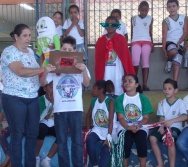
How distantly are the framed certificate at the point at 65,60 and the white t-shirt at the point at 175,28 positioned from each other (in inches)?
114

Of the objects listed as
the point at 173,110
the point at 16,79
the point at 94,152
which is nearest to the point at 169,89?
the point at 173,110

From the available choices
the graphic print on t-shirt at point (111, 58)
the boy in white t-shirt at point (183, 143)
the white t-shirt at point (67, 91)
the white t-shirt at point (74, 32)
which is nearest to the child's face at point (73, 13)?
the white t-shirt at point (74, 32)

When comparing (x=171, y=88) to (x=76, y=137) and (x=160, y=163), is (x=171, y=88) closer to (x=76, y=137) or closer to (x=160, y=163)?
(x=160, y=163)

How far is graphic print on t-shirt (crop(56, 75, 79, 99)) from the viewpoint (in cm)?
497

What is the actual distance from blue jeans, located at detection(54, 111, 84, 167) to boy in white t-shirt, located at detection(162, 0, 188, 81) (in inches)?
108

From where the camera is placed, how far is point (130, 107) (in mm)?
5617

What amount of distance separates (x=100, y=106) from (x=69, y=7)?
7.89 feet

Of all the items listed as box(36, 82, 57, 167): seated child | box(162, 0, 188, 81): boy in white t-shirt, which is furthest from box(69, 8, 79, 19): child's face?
box(36, 82, 57, 167): seated child

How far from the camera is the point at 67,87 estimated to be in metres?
4.99

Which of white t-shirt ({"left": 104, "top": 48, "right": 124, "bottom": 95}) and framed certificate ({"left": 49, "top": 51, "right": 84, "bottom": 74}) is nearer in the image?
framed certificate ({"left": 49, "top": 51, "right": 84, "bottom": 74})

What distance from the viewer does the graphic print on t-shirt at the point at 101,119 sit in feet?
18.5

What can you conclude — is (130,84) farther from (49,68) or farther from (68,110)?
(49,68)

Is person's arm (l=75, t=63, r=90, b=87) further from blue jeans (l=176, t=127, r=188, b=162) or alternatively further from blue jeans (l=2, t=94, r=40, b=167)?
blue jeans (l=176, t=127, r=188, b=162)

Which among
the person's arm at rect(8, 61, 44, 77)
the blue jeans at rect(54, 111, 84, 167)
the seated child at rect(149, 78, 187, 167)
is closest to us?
the person's arm at rect(8, 61, 44, 77)
